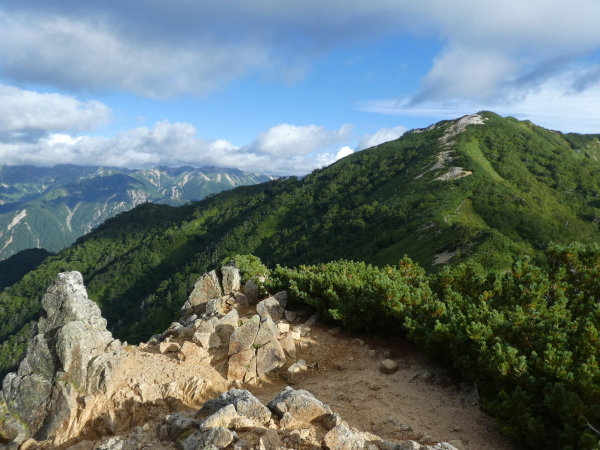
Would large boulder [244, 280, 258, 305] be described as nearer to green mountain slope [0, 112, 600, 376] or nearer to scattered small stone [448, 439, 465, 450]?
scattered small stone [448, 439, 465, 450]

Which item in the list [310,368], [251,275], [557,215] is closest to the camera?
[310,368]

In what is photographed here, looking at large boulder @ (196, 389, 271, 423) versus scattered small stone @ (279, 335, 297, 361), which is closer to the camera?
large boulder @ (196, 389, 271, 423)

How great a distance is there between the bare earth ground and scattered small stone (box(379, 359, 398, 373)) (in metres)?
0.17

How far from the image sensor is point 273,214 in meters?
172

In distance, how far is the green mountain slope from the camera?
8100 centimetres

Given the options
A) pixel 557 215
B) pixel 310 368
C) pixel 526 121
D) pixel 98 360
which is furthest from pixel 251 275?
pixel 526 121

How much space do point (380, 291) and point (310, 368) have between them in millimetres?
4269

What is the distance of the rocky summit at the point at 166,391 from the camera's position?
27.4ft

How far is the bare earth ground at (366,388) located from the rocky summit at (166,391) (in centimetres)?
8

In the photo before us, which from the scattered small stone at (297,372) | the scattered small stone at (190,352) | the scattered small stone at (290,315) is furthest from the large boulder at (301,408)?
the scattered small stone at (290,315)

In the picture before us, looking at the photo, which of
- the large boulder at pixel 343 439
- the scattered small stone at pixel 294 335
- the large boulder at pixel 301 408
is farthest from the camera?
the scattered small stone at pixel 294 335

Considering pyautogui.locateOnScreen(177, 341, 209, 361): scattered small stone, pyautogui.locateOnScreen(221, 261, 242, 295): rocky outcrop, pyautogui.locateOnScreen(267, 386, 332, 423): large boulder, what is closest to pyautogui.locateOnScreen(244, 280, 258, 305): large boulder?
pyautogui.locateOnScreen(221, 261, 242, 295): rocky outcrop

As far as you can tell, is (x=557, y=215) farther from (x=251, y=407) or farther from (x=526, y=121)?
(x=526, y=121)

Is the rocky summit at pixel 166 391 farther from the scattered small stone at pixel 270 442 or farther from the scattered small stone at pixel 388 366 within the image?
the scattered small stone at pixel 388 366
